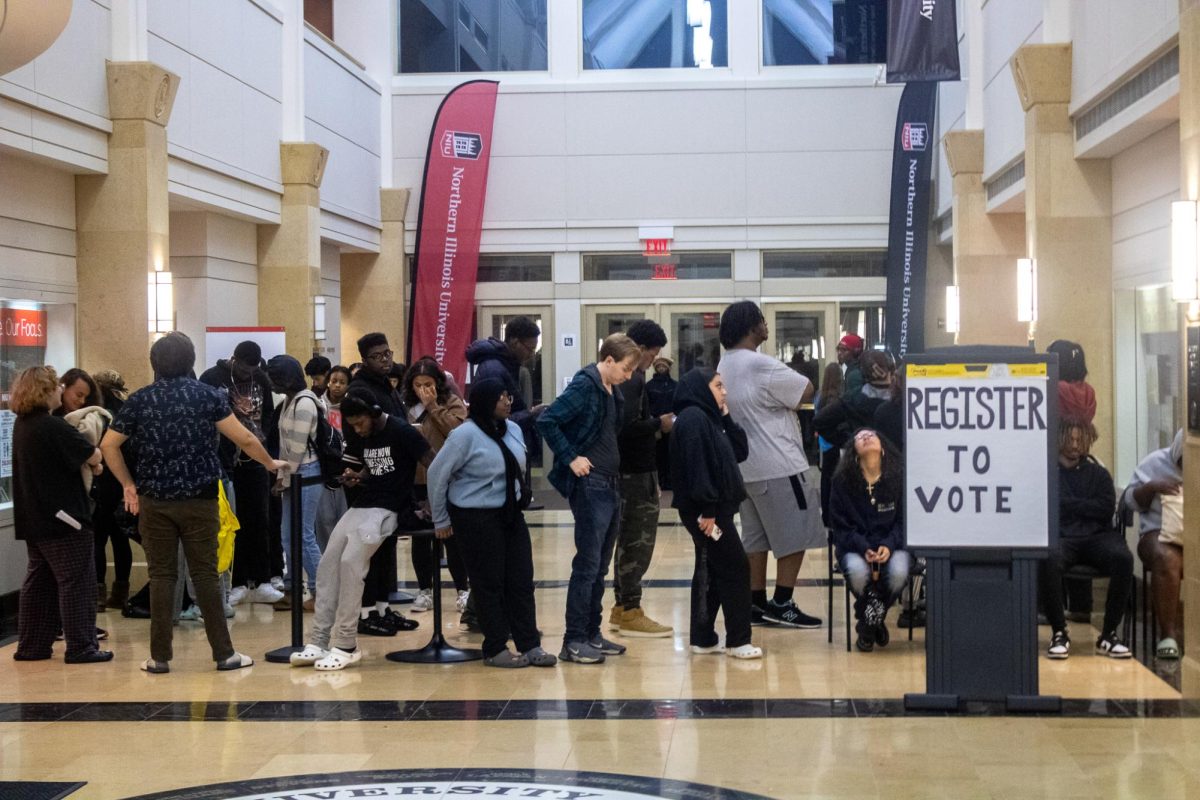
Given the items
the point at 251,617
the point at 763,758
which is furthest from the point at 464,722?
the point at 251,617

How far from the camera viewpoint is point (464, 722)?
567cm

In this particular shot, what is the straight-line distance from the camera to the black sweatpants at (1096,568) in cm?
689

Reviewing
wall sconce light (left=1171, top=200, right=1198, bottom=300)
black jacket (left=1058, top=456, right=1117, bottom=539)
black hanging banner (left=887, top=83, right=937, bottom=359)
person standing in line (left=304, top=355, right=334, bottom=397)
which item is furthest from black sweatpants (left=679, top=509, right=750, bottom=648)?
black hanging banner (left=887, top=83, right=937, bottom=359)

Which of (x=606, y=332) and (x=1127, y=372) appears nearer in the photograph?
(x=1127, y=372)

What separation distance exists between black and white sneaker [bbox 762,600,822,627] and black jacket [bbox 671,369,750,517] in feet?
3.90

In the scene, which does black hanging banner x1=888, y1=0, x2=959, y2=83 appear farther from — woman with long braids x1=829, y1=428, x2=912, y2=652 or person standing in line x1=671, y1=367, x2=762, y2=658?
person standing in line x1=671, y1=367, x2=762, y2=658

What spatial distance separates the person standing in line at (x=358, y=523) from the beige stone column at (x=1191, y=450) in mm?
3379

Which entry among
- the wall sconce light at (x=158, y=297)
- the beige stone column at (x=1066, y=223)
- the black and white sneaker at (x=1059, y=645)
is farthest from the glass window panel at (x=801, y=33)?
the black and white sneaker at (x=1059, y=645)

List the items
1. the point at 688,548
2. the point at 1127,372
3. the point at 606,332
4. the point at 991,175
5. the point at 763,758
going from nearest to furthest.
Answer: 1. the point at 763,758
2. the point at 1127,372
3. the point at 688,548
4. the point at 991,175
5. the point at 606,332

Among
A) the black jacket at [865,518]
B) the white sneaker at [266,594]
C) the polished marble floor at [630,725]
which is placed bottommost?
the polished marble floor at [630,725]

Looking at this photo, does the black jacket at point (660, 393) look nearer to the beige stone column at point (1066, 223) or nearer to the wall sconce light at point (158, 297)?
the beige stone column at point (1066, 223)

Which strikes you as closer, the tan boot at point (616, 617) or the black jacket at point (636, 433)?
the black jacket at point (636, 433)

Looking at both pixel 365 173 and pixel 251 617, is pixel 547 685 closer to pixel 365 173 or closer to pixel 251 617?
pixel 251 617

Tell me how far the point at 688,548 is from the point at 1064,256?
3505mm
